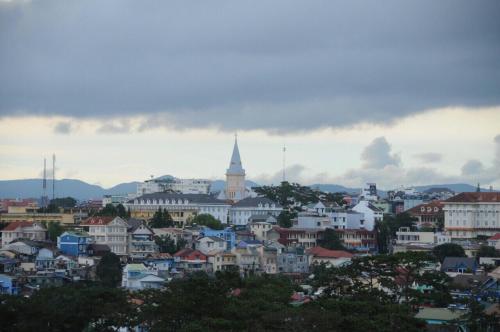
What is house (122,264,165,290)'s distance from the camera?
245 feet

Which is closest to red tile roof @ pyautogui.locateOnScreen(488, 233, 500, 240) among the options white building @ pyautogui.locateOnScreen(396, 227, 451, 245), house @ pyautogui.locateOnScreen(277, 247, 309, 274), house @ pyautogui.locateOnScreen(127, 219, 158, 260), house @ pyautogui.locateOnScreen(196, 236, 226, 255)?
white building @ pyautogui.locateOnScreen(396, 227, 451, 245)

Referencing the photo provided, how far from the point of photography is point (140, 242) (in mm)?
94062

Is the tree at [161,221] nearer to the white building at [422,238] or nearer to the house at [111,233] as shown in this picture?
the house at [111,233]

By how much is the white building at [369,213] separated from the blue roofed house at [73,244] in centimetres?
3032

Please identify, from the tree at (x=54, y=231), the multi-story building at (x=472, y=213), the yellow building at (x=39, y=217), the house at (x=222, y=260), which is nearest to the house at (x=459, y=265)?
the house at (x=222, y=260)

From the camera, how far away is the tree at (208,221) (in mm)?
109181

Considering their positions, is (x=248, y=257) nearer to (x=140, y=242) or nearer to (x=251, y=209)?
(x=140, y=242)

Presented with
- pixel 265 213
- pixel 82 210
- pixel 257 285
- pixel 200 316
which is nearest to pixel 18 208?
pixel 82 210

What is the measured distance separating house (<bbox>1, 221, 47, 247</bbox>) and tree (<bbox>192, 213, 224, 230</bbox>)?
15542mm

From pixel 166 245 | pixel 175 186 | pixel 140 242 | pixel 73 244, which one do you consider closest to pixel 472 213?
pixel 166 245

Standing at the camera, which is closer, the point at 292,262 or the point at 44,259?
the point at 44,259

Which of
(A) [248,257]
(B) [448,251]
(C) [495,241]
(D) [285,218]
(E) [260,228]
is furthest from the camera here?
(D) [285,218]

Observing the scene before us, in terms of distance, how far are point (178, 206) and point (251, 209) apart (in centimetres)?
716

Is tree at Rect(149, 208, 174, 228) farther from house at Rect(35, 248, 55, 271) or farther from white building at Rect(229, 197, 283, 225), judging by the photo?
house at Rect(35, 248, 55, 271)
